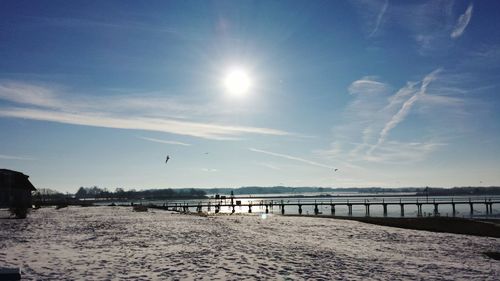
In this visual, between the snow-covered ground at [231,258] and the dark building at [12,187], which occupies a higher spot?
the dark building at [12,187]

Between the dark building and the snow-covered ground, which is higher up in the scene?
the dark building

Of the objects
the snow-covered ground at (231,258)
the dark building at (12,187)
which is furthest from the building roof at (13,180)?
the snow-covered ground at (231,258)

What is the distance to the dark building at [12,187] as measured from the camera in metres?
59.9

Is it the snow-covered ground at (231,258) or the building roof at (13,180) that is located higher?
the building roof at (13,180)

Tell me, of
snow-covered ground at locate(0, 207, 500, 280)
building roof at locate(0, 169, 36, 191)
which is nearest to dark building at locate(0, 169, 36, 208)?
building roof at locate(0, 169, 36, 191)

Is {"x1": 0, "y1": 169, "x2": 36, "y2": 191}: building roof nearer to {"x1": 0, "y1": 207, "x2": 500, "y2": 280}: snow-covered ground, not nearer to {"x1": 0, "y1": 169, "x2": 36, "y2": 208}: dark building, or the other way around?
{"x1": 0, "y1": 169, "x2": 36, "y2": 208}: dark building

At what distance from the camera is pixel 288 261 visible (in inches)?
559

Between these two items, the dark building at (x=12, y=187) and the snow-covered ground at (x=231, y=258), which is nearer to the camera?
the snow-covered ground at (x=231, y=258)

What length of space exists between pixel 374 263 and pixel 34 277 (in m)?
11.6

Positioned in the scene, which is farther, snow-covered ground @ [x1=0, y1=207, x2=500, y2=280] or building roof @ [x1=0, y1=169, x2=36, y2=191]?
building roof @ [x1=0, y1=169, x2=36, y2=191]

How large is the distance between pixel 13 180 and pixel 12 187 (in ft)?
3.87

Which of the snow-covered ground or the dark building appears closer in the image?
the snow-covered ground

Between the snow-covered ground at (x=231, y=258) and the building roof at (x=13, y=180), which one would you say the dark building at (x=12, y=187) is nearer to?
the building roof at (x=13, y=180)

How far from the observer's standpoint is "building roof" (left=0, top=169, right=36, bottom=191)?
5981 centimetres
